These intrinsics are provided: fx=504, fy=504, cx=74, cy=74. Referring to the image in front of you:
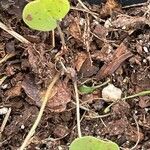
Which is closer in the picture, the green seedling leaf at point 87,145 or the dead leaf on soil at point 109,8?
the green seedling leaf at point 87,145

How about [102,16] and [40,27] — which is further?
[102,16]

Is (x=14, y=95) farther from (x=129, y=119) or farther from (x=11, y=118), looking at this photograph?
(x=129, y=119)

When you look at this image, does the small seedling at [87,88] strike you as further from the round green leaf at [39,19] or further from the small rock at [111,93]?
the round green leaf at [39,19]

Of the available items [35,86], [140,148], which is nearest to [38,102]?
[35,86]

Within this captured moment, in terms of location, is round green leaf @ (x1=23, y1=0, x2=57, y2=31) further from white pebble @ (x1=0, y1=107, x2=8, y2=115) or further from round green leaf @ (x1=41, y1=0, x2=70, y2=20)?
white pebble @ (x1=0, y1=107, x2=8, y2=115)

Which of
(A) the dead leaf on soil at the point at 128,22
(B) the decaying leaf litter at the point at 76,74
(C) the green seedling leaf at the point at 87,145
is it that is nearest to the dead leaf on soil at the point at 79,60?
(B) the decaying leaf litter at the point at 76,74

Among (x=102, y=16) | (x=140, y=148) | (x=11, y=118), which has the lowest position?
(x=140, y=148)
